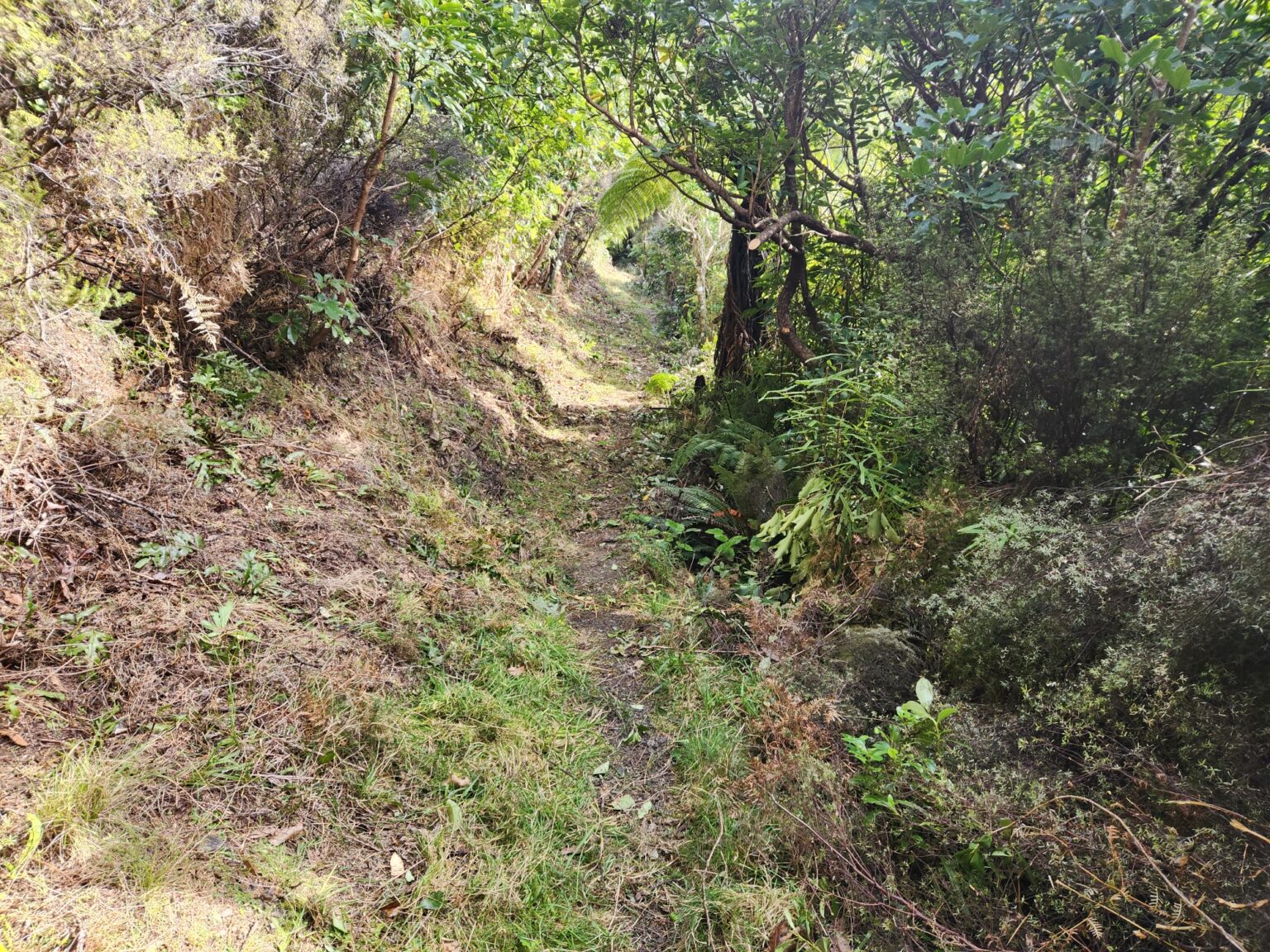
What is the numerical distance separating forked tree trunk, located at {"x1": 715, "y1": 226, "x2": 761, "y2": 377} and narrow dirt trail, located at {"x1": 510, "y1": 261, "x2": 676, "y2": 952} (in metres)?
1.55

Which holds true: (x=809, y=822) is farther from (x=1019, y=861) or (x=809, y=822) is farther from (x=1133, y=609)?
(x=1133, y=609)

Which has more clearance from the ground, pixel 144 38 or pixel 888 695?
pixel 144 38

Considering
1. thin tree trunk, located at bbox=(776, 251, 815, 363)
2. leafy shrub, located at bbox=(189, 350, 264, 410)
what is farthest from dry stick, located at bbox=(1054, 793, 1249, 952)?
leafy shrub, located at bbox=(189, 350, 264, 410)

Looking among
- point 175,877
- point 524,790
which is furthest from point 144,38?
point 524,790

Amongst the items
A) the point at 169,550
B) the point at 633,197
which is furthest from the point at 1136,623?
the point at 633,197

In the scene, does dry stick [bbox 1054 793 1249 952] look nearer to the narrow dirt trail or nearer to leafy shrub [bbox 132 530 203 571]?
the narrow dirt trail

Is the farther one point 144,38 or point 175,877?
point 144,38

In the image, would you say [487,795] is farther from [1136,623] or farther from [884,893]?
[1136,623]

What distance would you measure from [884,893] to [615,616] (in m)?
2.27

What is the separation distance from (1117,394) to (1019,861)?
6.61ft

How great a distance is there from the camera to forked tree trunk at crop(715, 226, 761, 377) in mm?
7191

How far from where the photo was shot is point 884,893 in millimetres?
1993

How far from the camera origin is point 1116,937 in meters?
1.69

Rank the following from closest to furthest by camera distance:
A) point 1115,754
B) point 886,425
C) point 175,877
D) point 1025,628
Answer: point 175,877, point 1115,754, point 1025,628, point 886,425
